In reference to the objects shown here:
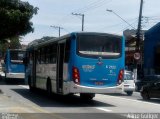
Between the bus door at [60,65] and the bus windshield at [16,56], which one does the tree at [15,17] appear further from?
the bus windshield at [16,56]

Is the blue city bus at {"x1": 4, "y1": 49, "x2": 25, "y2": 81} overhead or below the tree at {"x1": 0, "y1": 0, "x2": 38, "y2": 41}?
below

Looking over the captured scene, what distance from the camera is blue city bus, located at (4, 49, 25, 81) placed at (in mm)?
41375

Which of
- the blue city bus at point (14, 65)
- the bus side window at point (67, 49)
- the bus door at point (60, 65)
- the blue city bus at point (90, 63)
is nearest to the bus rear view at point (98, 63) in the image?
the blue city bus at point (90, 63)

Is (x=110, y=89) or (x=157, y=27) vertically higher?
(x=157, y=27)

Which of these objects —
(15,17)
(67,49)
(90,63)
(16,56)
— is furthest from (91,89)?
(16,56)

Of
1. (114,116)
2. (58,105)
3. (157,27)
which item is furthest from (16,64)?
(114,116)

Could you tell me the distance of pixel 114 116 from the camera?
17000 mm

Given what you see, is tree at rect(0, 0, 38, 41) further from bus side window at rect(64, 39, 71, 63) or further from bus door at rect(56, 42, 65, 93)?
bus side window at rect(64, 39, 71, 63)

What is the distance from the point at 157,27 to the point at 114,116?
65.2 ft

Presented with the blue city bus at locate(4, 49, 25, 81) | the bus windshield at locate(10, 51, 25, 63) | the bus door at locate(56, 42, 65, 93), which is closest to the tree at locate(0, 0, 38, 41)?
the bus door at locate(56, 42, 65, 93)

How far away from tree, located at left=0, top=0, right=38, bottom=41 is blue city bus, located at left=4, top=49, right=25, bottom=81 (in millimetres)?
11067

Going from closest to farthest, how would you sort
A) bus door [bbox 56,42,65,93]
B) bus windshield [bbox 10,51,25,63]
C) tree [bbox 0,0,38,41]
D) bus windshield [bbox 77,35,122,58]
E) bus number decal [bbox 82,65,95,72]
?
1. bus number decal [bbox 82,65,95,72]
2. bus windshield [bbox 77,35,122,58]
3. bus door [bbox 56,42,65,93]
4. tree [bbox 0,0,38,41]
5. bus windshield [bbox 10,51,25,63]

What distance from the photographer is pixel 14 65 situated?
41.4 metres

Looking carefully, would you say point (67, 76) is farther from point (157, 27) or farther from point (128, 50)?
point (128, 50)
